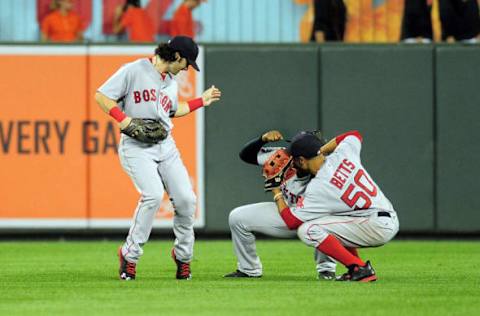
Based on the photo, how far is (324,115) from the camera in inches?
623

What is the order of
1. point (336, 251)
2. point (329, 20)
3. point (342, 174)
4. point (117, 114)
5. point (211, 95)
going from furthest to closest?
point (329, 20)
point (211, 95)
point (117, 114)
point (342, 174)
point (336, 251)

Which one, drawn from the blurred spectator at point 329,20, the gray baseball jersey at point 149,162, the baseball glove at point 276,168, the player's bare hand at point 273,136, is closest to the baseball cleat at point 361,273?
the baseball glove at point 276,168

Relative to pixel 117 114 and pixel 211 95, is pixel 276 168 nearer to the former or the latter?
pixel 211 95

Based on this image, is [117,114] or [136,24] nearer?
[117,114]

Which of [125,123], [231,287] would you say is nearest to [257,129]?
[125,123]

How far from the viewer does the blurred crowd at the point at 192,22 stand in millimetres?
15891

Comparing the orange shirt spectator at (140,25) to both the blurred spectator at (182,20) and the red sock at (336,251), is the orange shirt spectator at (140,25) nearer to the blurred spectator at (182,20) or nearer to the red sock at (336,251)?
the blurred spectator at (182,20)

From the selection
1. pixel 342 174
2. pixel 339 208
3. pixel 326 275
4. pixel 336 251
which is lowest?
pixel 326 275

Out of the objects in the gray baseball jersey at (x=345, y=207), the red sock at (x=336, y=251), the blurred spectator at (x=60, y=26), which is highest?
the blurred spectator at (x=60, y=26)

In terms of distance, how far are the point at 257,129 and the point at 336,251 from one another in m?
6.39

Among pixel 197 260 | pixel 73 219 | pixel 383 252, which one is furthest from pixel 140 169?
pixel 73 219

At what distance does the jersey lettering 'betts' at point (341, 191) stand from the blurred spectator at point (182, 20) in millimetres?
6362

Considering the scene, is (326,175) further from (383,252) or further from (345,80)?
(345,80)

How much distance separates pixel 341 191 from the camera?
9.77 meters
